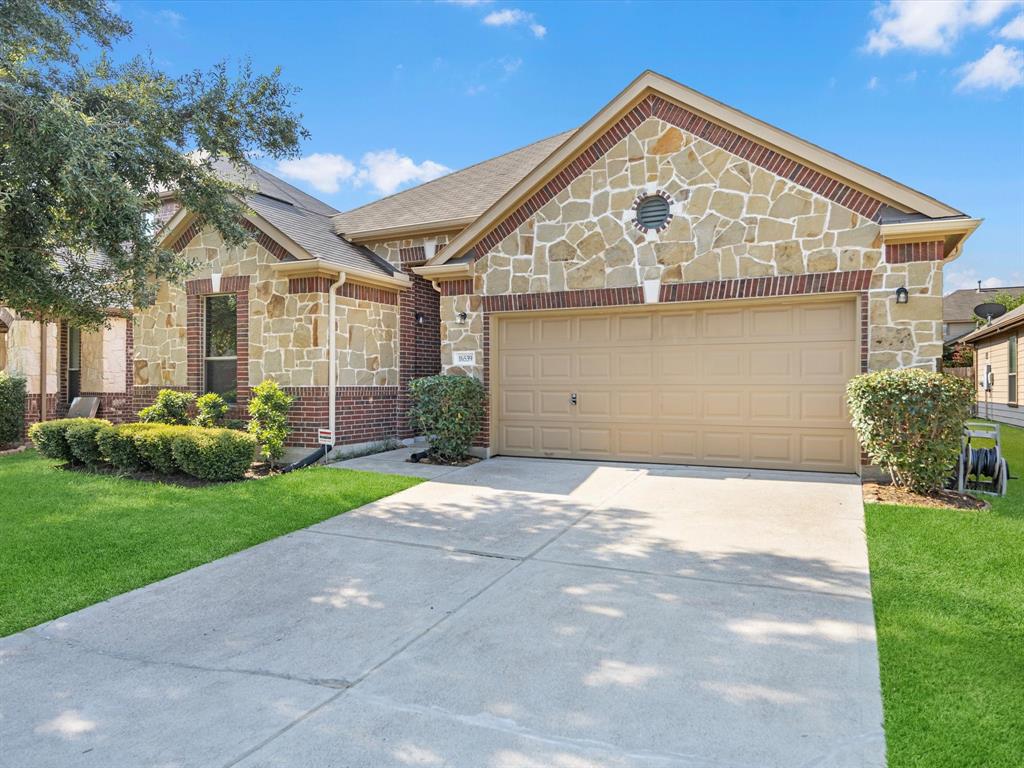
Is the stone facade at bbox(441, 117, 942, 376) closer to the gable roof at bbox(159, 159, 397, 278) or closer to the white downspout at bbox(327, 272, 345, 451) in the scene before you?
the white downspout at bbox(327, 272, 345, 451)

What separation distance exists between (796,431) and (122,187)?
8.98 meters

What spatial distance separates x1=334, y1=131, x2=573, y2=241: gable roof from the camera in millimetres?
12281

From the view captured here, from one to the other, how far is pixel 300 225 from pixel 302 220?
631 millimetres

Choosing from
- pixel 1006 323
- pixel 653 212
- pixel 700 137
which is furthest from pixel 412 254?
pixel 1006 323

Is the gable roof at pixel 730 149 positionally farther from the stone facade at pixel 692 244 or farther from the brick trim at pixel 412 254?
the brick trim at pixel 412 254

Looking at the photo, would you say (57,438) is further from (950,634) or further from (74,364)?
(950,634)

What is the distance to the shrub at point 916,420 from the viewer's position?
23.1 feet

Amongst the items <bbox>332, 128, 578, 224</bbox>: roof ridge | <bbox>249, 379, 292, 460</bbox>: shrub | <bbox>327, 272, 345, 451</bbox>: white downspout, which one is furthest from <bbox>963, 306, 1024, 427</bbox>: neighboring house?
<bbox>249, 379, 292, 460</bbox>: shrub

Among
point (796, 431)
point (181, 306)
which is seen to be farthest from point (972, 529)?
point (181, 306)

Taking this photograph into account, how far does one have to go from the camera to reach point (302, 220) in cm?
1268

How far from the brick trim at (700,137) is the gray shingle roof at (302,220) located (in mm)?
2605

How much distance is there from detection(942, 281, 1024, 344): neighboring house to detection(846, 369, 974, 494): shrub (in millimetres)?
42435

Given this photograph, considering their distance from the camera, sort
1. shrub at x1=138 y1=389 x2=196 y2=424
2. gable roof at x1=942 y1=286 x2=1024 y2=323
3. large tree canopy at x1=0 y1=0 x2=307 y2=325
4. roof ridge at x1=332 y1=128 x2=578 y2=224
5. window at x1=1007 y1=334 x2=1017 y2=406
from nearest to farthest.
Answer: large tree canopy at x1=0 y1=0 x2=307 y2=325 → shrub at x1=138 y1=389 x2=196 y2=424 → roof ridge at x1=332 y1=128 x2=578 y2=224 → window at x1=1007 y1=334 x2=1017 y2=406 → gable roof at x1=942 y1=286 x2=1024 y2=323

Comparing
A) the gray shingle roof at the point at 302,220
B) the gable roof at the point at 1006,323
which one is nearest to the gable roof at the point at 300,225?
the gray shingle roof at the point at 302,220
